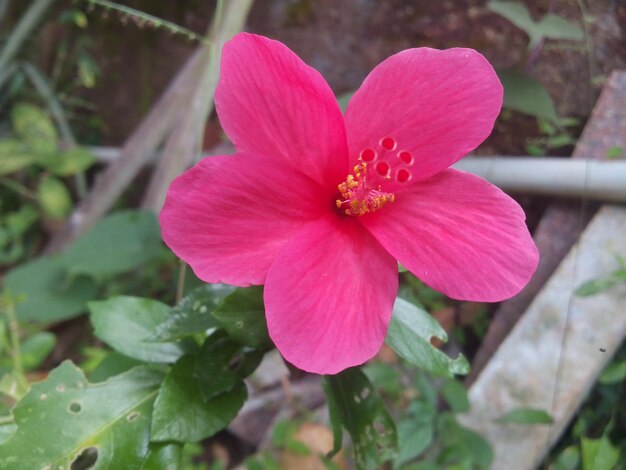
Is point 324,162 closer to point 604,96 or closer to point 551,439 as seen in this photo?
point 551,439

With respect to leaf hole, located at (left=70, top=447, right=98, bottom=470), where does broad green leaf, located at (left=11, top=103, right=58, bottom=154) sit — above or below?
below

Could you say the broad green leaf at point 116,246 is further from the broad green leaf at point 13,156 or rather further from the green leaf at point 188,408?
the green leaf at point 188,408

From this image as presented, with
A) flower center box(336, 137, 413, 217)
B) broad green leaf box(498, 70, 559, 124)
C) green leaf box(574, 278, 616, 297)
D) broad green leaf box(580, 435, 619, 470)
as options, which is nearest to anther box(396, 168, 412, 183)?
flower center box(336, 137, 413, 217)

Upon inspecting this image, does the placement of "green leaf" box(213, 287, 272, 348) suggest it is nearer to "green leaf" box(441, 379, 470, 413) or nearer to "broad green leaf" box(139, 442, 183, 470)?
"broad green leaf" box(139, 442, 183, 470)

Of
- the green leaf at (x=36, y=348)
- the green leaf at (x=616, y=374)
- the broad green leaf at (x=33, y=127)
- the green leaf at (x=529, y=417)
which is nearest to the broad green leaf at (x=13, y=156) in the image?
the broad green leaf at (x=33, y=127)

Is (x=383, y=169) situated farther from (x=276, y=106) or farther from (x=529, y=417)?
(x=529, y=417)

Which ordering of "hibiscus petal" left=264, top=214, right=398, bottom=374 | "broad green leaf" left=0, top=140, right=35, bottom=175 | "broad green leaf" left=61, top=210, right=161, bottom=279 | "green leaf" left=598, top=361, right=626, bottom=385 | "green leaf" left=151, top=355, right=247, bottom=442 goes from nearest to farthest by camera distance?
"hibiscus petal" left=264, top=214, right=398, bottom=374 < "green leaf" left=151, top=355, right=247, bottom=442 < "green leaf" left=598, top=361, right=626, bottom=385 < "broad green leaf" left=61, top=210, right=161, bottom=279 < "broad green leaf" left=0, top=140, right=35, bottom=175

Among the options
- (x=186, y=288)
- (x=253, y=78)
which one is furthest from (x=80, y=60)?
(x=253, y=78)
